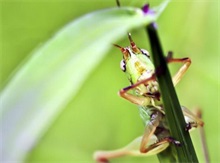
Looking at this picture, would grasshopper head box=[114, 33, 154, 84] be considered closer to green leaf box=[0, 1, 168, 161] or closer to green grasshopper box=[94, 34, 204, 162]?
green grasshopper box=[94, 34, 204, 162]

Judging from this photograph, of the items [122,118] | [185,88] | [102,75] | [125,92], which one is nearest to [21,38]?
[102,75]

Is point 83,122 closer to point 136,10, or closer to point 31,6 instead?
point 31,6

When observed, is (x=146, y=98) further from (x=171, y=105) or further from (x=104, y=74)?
(x=104, y=74)

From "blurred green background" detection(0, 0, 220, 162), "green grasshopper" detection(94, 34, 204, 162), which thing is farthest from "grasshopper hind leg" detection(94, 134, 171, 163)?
"blurred green background" detection(0, 0, 220, 162)

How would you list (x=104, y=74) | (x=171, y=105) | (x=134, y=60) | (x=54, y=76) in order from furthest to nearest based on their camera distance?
1. (x=104, y=74)
2. (x=134, y=60)
3. (x=171, y=105)
4. (x=54, y=76)

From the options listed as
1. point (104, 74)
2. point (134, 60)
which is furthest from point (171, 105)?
point (104, 74)

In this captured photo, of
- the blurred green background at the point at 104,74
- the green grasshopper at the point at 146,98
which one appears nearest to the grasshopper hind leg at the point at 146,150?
the green grasshopper at the point at 146,98

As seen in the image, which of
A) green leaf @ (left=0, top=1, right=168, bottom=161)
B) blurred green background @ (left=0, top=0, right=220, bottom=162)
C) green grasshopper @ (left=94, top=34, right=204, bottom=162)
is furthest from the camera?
blurred green background @ (left=0, top=0, right=220, bottom=162)
